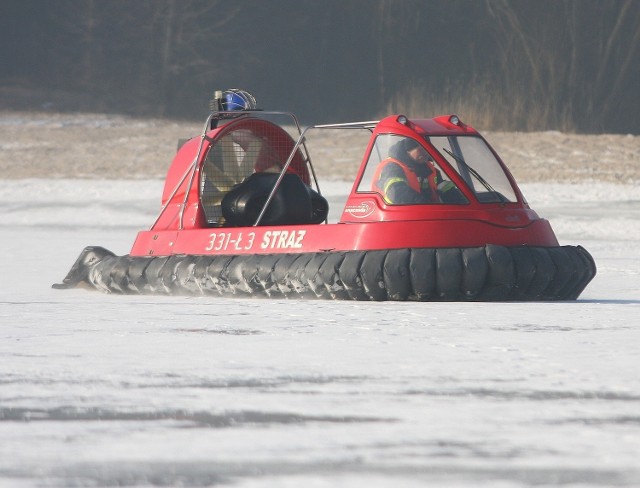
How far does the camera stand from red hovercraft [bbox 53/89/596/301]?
6438mm

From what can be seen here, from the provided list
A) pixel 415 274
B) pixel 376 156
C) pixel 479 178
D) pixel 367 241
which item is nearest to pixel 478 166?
pixel 479 178

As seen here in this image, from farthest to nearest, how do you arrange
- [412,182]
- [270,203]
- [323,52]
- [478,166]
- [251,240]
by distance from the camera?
[323,52], [270,203], [251,240], [478,166], [412,182]

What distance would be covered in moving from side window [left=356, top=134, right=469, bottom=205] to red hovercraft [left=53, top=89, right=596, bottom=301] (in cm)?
1

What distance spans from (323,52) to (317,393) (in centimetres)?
1565

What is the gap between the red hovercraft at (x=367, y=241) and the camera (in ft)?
21.1

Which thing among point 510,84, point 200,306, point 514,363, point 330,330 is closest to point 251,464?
point 514,363

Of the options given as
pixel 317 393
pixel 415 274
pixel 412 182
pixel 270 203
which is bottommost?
pixel 270 203

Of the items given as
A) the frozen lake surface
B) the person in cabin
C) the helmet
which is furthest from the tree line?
the frozen lake surface

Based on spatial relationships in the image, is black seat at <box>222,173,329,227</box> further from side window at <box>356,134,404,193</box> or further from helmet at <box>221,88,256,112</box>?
side window at <box>356,134,404,193</box>

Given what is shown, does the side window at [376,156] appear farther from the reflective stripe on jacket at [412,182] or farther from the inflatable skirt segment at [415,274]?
the inflatable skirt segment at [415,274]

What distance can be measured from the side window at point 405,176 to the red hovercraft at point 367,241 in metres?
0.01

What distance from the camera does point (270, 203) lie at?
792 centimetres

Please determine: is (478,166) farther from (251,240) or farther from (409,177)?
(251,240)

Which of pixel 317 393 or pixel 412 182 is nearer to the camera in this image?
pixel 317 393
